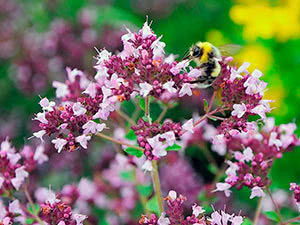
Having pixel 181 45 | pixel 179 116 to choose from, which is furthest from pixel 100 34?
pixel 179 116

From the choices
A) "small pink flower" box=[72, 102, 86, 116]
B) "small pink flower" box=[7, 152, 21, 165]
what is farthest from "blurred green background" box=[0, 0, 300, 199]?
"small pink flower" box=[72, 102, 86, 116]

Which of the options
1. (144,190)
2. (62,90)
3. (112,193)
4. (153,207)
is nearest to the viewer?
(153,207)

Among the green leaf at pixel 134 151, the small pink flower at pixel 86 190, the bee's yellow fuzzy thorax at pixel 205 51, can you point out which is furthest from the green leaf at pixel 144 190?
the bee's yellow fuzzy thorax at pixel 205 51

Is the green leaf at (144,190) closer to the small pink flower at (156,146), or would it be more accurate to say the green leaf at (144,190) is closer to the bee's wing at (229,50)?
the small pink flower at (156,146)

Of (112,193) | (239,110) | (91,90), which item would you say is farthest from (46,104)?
(112,193)

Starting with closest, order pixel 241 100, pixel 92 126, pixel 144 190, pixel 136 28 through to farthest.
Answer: pixel 92 126 < pixel 241 100 < pixel 144 190 < pixel 136 28

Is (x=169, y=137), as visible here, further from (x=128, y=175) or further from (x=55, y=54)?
(x=55, y=54)

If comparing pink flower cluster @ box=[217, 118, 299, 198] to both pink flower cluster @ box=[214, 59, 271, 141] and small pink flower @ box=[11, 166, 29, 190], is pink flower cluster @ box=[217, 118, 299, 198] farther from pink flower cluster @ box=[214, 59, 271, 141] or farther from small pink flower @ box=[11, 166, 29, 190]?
small pink flower @ box=[11, 166, 29, 190]
